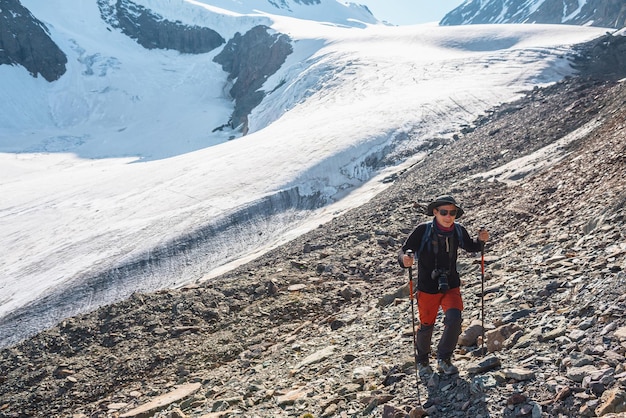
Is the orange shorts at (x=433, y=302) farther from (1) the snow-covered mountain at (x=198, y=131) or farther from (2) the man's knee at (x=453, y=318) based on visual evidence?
(1) the snow-covered mountain at (x=198, y=131)

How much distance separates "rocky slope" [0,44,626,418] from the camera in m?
5.10

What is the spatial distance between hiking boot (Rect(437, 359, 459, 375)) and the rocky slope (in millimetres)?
73

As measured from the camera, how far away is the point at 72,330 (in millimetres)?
11492

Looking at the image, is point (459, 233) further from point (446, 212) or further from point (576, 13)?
point (576, 13)

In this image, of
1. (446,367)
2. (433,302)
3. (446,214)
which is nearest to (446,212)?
(446,214)

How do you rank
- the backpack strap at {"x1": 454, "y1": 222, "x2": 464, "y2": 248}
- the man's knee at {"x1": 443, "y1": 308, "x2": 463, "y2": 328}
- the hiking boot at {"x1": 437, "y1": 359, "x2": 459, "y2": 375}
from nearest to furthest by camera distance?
the hiking boot at {"x1": 437, "y1": 359, "x2": 459, "y2": 375}, the man's knee at {"x1": 443, "y1": 308, "x2": 463, "y2": 328}, the backpack strap at {"x1": 454, "y1": 222, "x2": 464, "y2": 248}

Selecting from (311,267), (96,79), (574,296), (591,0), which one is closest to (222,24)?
(96,79)

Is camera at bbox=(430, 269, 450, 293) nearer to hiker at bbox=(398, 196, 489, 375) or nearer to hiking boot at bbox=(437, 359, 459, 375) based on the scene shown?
hiker at bbox=(398, 196, 489, 375)

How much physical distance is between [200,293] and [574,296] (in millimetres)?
8208

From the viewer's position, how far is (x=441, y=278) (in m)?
5.87

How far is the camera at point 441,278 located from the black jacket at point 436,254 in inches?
1.7

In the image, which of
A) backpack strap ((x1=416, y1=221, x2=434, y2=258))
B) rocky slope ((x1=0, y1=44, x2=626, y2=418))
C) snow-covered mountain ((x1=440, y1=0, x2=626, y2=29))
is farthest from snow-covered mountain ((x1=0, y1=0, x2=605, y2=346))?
snow-covered mountain ((x1=440, y1=0, x2=626, y2=29))

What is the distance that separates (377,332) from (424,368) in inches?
82.8

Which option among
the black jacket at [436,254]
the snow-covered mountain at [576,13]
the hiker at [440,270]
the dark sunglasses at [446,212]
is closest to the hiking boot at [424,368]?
the hiker at [440,270]
